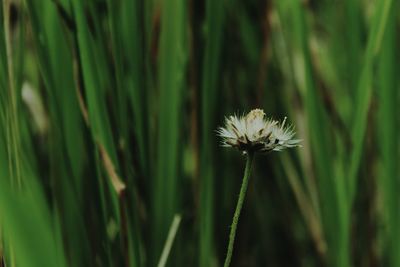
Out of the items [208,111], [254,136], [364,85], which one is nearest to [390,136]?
[364,85]

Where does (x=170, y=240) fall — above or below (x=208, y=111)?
below

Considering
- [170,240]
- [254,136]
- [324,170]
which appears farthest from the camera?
[324,170]

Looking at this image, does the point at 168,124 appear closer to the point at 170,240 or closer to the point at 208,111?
the point at 208,111

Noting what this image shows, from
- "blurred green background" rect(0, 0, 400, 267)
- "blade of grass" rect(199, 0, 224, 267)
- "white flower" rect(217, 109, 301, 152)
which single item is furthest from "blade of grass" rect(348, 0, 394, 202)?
"white flower" rect(217, 109, 301, 152)

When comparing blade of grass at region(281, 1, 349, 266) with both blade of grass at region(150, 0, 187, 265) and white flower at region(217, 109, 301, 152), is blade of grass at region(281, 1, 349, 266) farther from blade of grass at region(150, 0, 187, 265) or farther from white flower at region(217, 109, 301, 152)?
white flower at region(217, 109, 301, 152)

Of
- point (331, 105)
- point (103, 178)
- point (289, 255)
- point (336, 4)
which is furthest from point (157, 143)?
point (336, 4)

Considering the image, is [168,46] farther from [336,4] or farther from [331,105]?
[336,4]

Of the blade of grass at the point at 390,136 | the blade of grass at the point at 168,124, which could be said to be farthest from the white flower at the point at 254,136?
the blade of grass at the point at 390,136

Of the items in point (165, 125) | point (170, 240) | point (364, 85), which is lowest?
point (170, 240)
